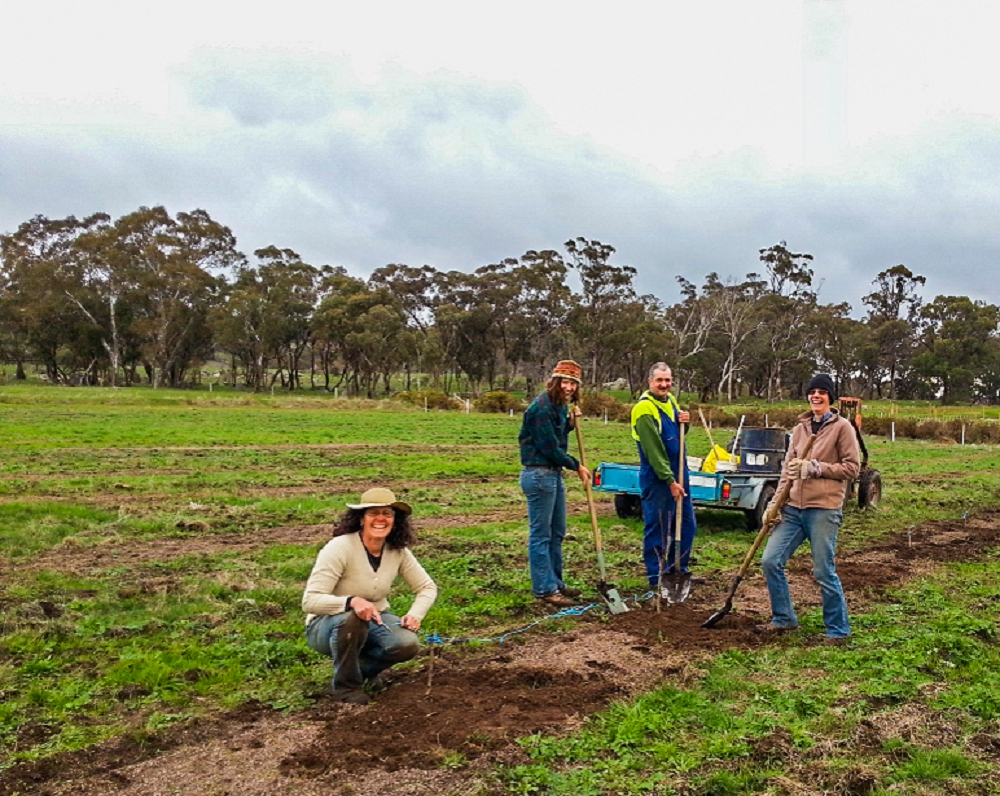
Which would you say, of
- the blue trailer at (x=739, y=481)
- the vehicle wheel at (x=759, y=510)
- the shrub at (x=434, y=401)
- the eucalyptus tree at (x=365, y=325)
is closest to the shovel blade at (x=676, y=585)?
the blue trailer at (x=739, y=481)

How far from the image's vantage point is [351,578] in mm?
5469

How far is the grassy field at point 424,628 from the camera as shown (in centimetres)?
454

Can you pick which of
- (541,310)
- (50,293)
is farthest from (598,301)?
(50,293)

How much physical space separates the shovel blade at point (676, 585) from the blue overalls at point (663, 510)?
0.85 ft

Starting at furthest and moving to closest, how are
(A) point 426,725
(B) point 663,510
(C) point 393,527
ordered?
(B) point 663,510 → (C) point 393,527 → (A) point 426,725

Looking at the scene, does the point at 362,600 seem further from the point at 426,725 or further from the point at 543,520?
the point at 543,520

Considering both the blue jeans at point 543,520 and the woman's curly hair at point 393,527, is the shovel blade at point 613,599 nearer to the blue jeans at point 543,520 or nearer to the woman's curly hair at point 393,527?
the blue jeans at point 543,520

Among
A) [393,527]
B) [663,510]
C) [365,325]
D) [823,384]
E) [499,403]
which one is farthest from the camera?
[365,325]

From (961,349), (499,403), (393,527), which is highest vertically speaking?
(961,349)

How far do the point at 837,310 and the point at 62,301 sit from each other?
7226cm

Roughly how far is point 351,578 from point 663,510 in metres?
3.56

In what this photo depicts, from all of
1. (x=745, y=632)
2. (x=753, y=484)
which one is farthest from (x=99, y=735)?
(x=753, y=484)


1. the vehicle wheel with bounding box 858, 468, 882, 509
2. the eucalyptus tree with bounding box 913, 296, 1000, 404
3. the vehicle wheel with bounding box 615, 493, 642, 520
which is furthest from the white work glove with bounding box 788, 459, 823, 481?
the eucalyptus tree with bounding box 913, 296, 1000, 404

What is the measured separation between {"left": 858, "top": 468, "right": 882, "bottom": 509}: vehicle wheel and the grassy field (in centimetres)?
31
